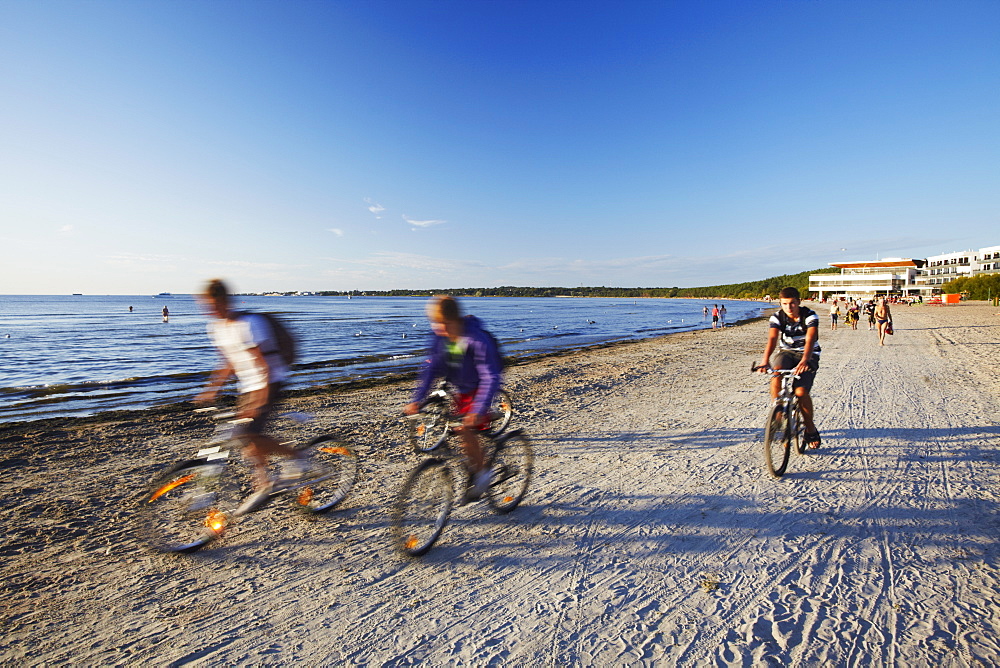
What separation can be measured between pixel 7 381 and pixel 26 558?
1533 centimetres

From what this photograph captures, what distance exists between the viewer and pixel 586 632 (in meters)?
2.89

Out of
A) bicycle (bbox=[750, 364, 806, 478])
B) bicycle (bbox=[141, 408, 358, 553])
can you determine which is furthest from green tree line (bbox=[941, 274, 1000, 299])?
bicycle (bbox=[141, 408, 358, 553])

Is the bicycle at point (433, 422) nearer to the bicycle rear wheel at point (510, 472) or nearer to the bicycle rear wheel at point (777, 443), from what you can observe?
the bicycle rear wheel at point (510, 472)

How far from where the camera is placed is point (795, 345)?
5.58m

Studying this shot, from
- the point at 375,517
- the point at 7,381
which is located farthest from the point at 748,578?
the point at 7,381

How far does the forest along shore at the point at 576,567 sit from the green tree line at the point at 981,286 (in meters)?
79.9

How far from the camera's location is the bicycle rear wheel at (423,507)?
3.60m

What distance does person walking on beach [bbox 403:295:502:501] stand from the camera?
12.5ft

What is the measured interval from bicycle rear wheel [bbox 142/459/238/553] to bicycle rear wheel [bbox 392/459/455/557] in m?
1.51

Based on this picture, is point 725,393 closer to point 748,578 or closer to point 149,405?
point 748,578

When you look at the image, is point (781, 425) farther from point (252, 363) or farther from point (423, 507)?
point (252, 363)

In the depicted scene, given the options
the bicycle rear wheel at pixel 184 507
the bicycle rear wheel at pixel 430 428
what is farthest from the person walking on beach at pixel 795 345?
the bicycle rear wheel at pixel 184 507

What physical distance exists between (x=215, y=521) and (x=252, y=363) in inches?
56.4

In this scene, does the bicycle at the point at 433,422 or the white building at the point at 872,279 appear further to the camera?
the white building at the point at 872,279
